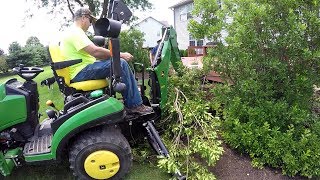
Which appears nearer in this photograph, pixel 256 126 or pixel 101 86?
pixel 101 86

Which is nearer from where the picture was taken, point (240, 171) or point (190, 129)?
point (240, 171)

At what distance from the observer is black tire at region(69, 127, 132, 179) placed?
3.20 meters

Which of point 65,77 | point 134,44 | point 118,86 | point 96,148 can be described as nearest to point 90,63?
point 65,77

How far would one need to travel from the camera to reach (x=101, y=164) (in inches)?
127

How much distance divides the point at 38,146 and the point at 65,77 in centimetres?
83

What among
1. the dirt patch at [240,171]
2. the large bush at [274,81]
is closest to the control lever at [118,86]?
the dirt patch at [240,171]

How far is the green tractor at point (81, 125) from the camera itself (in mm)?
3195

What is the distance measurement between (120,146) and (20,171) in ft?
4.83

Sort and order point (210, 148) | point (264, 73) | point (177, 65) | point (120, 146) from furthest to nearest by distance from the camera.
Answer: point (177, 65), point (264, 73), point (210, 148), point (120, 146)

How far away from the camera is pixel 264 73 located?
4.18 metres

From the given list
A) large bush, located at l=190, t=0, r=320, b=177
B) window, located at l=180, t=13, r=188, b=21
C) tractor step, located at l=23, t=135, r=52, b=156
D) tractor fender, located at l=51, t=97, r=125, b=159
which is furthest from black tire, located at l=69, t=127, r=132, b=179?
window, located at l=180, t=13, r=188, b=21

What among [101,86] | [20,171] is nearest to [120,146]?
[101,86]

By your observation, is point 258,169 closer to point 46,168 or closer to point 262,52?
point 262,52

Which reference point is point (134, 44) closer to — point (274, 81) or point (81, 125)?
point (274, 81)
